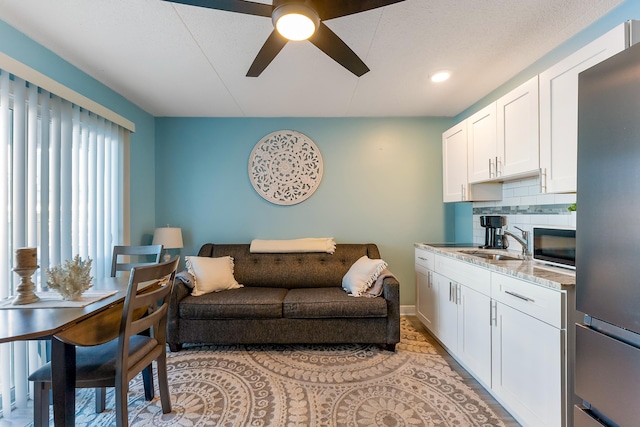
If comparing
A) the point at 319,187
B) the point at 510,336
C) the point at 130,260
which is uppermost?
the point at 319,187

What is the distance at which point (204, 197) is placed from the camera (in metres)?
3.45

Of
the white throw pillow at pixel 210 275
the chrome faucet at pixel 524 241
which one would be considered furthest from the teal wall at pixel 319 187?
the chrome faucet at pixel 524 241

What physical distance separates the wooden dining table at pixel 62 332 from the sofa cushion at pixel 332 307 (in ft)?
4.47

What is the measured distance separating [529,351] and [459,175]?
5.78 ft

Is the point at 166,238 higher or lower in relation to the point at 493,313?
higher

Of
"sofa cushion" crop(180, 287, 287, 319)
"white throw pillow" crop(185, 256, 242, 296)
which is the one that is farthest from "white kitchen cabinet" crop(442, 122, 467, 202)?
"white throw pillow" crop(185, 256, 242, 296)

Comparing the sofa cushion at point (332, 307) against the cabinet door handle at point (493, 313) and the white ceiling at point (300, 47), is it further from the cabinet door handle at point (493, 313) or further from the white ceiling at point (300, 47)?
the white ceiling at point (300, 47)

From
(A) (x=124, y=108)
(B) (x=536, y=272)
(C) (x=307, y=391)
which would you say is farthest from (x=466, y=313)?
(A) (x=124, y=108)

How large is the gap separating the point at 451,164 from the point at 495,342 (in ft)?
5.94

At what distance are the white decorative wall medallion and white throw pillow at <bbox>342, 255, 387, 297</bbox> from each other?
1.12 meters

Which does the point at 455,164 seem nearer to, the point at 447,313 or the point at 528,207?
the point at 528,207

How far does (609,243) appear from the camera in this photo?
3.23 feet

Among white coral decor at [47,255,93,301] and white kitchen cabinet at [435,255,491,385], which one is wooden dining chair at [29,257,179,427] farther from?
white kitchen cabinet at [435,255,491,385]

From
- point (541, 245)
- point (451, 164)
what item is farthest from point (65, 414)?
point (451, 164)
